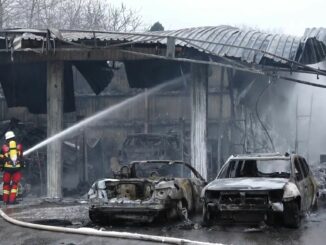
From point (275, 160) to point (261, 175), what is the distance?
2.13 feet

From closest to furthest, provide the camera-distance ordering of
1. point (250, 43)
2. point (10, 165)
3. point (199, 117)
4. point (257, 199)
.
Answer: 1. point (257, 199)
2. point (10, 165)
3. point (250, 43)
4. point (199, 117)

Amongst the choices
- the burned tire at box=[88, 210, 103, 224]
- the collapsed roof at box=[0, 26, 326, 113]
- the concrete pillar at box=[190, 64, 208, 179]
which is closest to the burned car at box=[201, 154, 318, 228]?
the burned tire at box=[88, 210, 103, 224]

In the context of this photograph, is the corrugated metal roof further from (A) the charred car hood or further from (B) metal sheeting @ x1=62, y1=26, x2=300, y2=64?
(A) the charred car hood

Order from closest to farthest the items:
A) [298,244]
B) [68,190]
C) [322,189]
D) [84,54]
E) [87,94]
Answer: [298,244]
[322,189]
[84,54]
[68,190]
[87,94]

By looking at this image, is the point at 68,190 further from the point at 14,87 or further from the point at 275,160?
the point at 275,160

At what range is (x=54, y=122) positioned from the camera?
15.8 m

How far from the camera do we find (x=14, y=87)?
18.7 meters

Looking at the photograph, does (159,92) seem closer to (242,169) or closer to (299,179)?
(242,169)

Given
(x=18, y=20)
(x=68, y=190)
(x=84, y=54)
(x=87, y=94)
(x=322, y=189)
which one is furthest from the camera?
(x=18, y=20)

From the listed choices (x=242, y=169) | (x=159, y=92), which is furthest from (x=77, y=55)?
(x=242, y=169)

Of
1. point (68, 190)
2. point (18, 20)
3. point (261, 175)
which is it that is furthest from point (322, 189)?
point (18, 20)

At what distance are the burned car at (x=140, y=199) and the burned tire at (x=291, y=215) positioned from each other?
2.05 m

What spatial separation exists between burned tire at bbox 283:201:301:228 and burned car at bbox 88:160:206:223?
2046 millimetres

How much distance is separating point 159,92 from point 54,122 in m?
6.30
